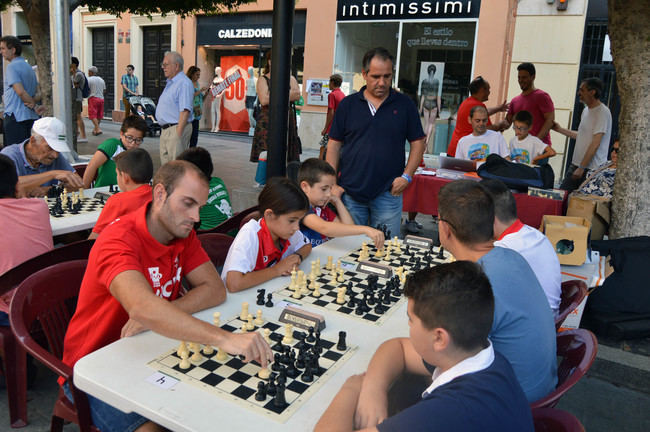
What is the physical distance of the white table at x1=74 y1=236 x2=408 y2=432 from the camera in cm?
144

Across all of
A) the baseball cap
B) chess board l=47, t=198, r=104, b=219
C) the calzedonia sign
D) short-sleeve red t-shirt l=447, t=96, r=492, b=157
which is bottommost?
chess board l=47, t=198, r=104, b=219

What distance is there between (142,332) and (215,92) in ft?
32.4

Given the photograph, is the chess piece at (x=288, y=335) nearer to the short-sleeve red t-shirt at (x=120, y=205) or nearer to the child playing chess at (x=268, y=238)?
the child playing chess at (x=268, y=238)

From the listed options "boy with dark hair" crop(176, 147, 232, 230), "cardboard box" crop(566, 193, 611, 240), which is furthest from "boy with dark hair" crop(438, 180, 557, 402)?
"cardboard box" crop(566, 193, 611, 240)

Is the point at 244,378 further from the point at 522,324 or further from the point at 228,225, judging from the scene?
the point at 228,225

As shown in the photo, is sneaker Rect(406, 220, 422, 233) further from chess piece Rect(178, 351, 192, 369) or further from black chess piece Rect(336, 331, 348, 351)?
chess piece Rect(178, 351, 192, 369)

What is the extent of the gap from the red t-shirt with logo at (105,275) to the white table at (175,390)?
199mm

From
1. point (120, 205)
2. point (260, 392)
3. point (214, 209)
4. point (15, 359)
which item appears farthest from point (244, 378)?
point (214, 209)

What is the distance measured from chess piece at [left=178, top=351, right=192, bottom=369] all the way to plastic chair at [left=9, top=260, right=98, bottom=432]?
0.43 metres

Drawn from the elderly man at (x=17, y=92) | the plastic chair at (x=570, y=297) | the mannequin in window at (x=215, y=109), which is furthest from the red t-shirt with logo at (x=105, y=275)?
the mannequin in window at (x=215, y=109)

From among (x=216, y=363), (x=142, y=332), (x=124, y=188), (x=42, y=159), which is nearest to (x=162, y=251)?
(x=142, y=332)

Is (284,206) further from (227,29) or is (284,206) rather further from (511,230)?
(227,29)

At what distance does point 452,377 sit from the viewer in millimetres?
1374

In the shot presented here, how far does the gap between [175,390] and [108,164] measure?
371 cm
